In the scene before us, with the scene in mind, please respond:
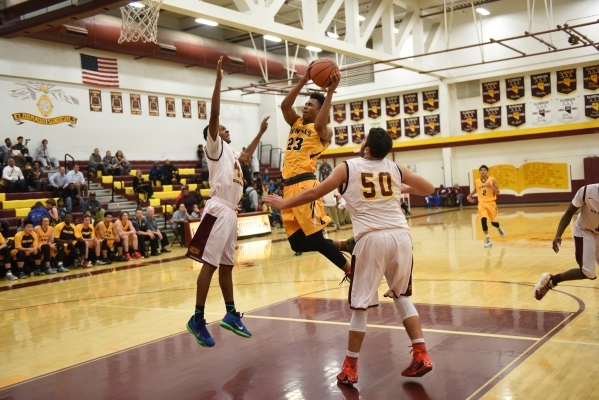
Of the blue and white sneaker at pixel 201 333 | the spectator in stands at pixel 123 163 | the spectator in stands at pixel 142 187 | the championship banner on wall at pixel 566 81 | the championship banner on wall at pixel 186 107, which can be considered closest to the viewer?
the blue and white sneaker at pixel 201 333

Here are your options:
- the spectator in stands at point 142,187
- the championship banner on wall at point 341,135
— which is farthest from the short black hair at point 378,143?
the championship banner on wall at point 341,135

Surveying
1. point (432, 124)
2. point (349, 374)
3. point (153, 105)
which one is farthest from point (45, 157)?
point (349, 374)

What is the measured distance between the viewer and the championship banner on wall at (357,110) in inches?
1114

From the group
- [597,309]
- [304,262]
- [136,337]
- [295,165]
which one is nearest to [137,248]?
[304,262]

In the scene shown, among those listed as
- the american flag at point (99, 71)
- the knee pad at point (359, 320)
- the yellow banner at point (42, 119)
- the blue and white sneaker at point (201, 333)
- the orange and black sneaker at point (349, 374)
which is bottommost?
the orange and black sneaker at point (349, 374)

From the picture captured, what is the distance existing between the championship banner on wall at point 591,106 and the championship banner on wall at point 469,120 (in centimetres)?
430

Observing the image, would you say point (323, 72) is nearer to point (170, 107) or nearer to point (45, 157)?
point (45, 157)

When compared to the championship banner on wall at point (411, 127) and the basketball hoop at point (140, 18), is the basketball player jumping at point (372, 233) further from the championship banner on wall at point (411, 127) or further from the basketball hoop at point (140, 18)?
the championship banner on wall at point (411, 127)

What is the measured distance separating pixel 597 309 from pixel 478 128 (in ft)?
66.9

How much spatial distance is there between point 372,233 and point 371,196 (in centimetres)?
25

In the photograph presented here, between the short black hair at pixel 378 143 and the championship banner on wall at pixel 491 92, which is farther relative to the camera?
the championship banner on wall at pixel 491 92

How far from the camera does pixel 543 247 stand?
11.0m

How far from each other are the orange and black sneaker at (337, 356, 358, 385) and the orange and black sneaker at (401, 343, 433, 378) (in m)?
0.34

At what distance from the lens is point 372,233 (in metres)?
3.96
